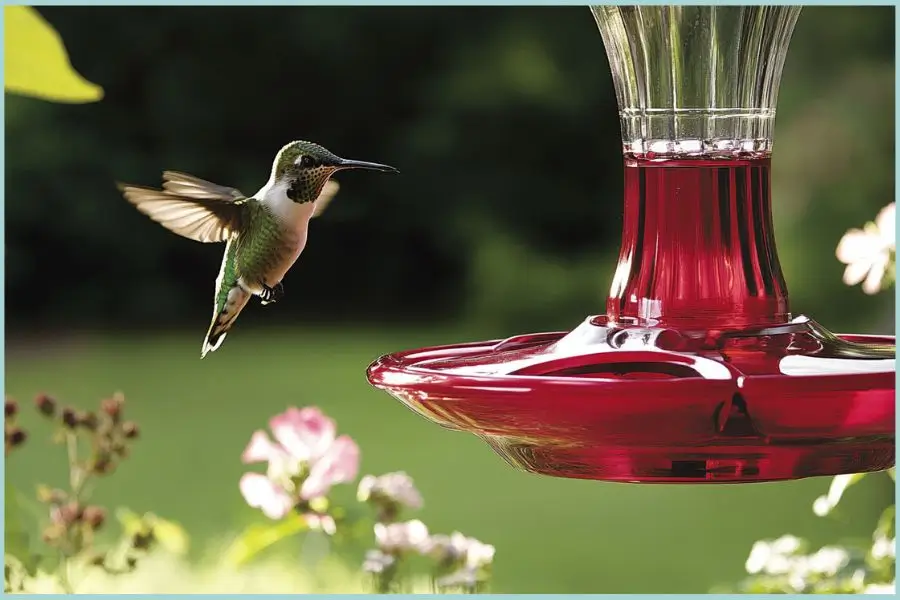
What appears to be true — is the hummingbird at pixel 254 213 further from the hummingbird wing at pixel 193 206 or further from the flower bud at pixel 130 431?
the flower bud at pixel 130 431

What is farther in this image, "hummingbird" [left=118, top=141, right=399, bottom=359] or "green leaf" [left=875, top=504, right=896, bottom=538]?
"green leaf" [left=875, top=504, right=896, bottom=538]

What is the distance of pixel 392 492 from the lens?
163 cm

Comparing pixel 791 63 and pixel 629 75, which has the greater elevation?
pixel 791 63

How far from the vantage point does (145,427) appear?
20.7ft

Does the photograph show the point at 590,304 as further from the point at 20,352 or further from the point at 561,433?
the point at 561,433

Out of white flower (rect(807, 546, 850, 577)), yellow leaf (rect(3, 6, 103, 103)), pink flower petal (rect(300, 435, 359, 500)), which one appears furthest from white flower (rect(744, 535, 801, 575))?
yellow leaf (rect(3, 6, 103, 103))

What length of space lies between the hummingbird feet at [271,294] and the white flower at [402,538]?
403 mm

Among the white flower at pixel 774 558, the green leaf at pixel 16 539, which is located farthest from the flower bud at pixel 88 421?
the white flower at pixel 774 558

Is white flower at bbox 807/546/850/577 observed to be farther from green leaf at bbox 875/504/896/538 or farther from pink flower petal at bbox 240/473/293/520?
pink flower petal at bbox 240/473/293/520

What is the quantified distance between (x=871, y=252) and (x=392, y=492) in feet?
2.08

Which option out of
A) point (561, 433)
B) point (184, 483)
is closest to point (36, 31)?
point (561, 433)

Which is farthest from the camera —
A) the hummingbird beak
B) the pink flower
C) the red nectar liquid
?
the pink flower

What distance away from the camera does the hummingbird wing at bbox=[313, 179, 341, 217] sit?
4.23 feet

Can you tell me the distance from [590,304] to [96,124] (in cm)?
294
